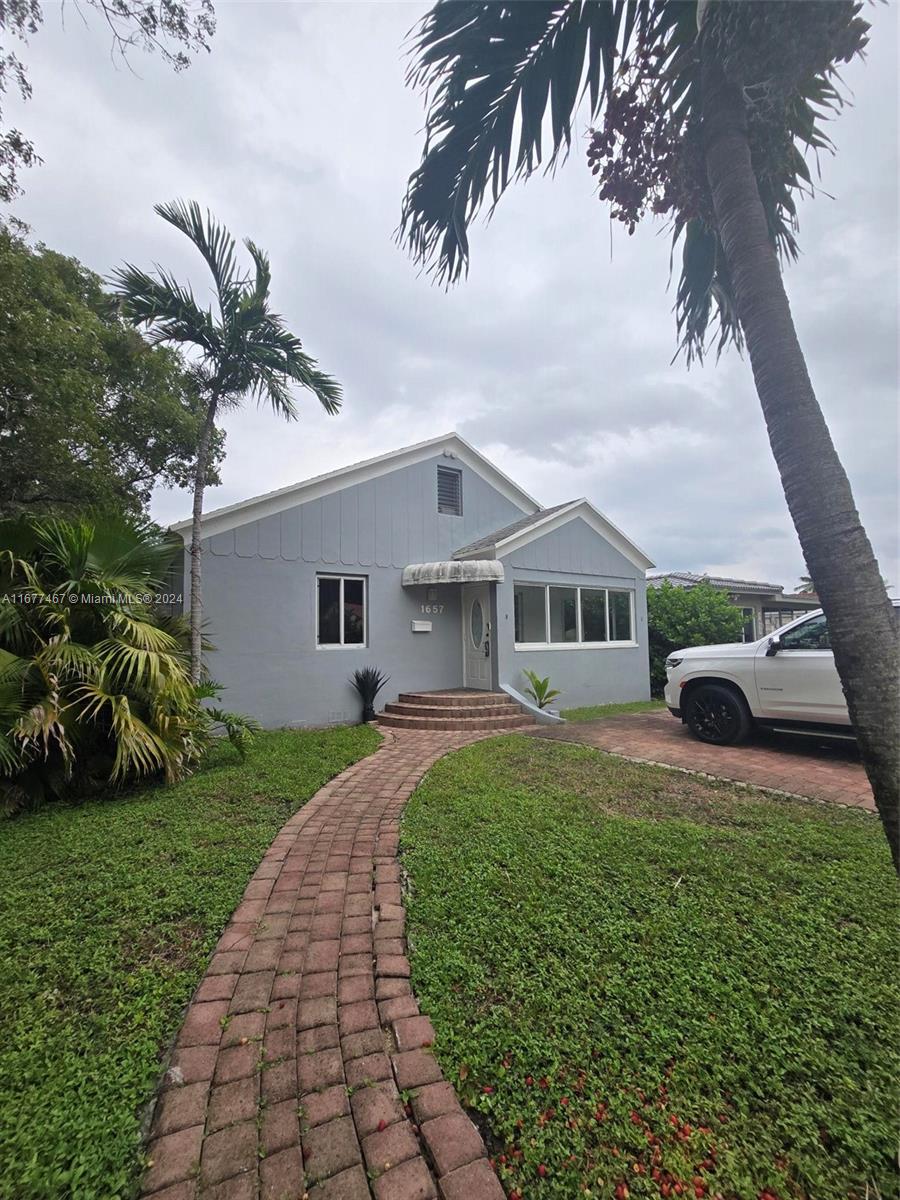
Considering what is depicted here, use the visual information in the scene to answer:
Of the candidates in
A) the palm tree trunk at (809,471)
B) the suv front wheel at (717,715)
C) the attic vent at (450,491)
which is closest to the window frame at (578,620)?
the attic vent at (450,491)

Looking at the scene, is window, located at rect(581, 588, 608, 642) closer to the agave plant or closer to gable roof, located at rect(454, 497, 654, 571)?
gable roof, located at rect(454, 497, 654, 571)

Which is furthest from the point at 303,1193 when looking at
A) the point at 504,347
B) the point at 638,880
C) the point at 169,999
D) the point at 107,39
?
the point at 504,347

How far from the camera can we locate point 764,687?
25.2 ft

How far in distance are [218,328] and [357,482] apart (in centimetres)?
421

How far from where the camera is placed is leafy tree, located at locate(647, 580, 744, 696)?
49.7ft

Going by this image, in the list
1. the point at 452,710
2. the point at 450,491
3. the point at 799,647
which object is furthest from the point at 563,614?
the point at 799,647

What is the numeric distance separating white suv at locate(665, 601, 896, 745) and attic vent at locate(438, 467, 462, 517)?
7.16m

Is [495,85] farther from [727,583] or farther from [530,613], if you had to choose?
[727,583]

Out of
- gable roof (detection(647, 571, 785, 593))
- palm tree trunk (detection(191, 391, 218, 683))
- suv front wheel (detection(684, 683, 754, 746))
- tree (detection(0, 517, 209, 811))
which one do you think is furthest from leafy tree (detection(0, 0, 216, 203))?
gable roof (detection(647, 571, 785, 593))

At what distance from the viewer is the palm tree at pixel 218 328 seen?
7.82 metres

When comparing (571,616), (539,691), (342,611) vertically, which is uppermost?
(342,611)

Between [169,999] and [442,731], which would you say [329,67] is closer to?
[169,999]

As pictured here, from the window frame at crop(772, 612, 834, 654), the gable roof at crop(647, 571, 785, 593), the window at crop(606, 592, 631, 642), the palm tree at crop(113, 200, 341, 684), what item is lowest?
the window frame at crop(772, 612, 834, 654)

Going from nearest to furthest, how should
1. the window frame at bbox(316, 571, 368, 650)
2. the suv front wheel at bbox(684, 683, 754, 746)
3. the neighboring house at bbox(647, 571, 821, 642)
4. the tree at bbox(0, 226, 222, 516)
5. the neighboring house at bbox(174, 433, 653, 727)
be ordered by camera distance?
the suv front wheel at bbox(684, 683, 754, 746) < the tree at bbox(0, 226, 222, 516) < the neighboring house at bbox(174, 433, 653, 727) < the window frame at bbox(316, 571, 368, 650) < the neighboring house at bbox(647, 571, 821, 642)
